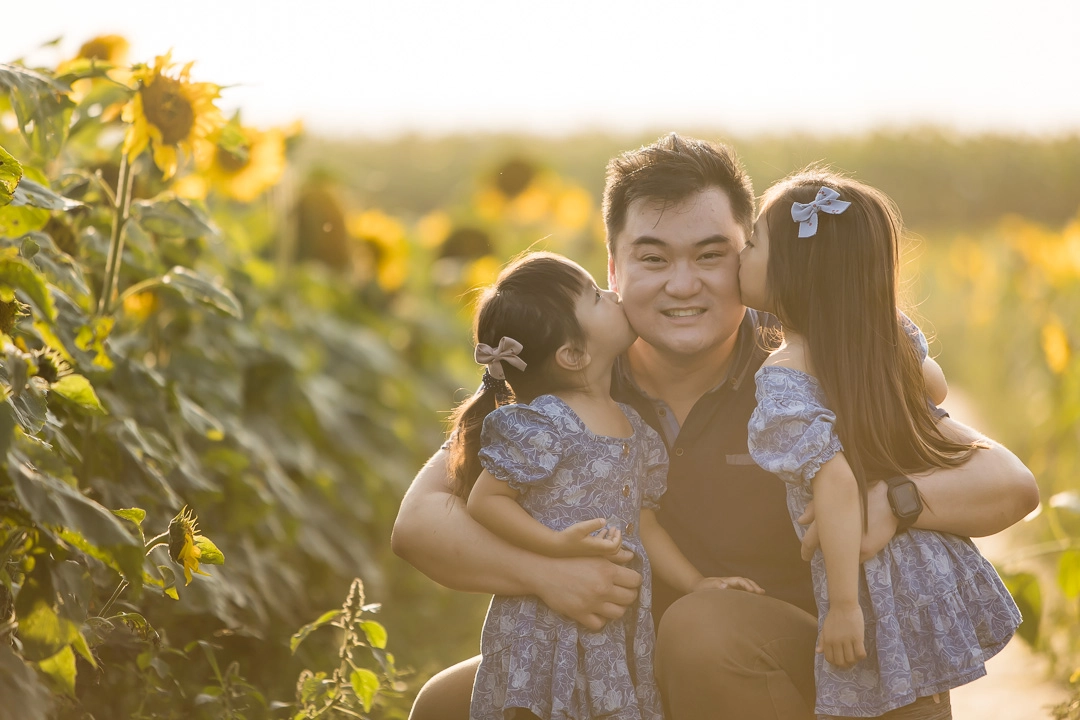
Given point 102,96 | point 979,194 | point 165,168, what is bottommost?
point 979,194

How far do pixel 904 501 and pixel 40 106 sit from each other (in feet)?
5.27

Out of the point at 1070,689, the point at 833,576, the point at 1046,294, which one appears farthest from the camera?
the point at 1046,294

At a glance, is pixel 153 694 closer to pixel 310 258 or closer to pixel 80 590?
pixel 80 590

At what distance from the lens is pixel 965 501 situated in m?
1.97

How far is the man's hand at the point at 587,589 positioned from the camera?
6.43 feet

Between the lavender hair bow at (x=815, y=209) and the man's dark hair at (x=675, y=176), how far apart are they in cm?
29

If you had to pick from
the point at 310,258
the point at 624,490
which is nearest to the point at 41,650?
the point at 624,490

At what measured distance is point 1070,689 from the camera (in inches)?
113

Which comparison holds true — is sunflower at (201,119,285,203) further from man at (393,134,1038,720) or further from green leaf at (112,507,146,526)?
green leaf at (112,507,146,526)

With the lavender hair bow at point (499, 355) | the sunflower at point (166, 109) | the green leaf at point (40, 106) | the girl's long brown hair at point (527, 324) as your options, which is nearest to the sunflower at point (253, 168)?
the sunflower at point (166, 109)

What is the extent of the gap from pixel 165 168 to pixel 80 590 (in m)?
1.09

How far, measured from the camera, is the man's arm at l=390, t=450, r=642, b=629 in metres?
1.97

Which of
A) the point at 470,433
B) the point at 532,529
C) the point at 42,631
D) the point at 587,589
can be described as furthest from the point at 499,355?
the point at 42,631

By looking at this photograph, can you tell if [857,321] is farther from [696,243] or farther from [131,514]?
[131,514]
